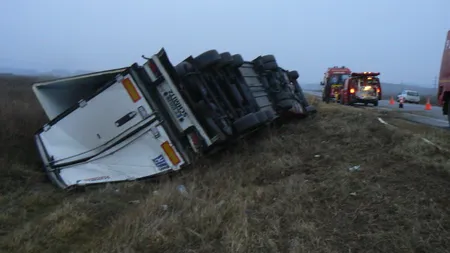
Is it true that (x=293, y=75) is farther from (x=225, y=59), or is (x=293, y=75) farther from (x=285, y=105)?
(x=225, y=59)

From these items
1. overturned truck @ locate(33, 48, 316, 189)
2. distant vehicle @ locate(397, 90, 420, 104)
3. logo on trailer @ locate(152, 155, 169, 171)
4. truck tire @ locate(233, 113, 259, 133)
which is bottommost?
distant vehicle @ locate(397, 90, 420, 104)

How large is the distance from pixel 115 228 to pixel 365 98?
57.5 feet

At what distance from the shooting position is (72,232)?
155 inches

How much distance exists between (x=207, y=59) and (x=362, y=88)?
14302mm

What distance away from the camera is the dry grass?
323 centimetres

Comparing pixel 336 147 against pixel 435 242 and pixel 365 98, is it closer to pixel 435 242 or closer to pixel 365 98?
pixel 435 242

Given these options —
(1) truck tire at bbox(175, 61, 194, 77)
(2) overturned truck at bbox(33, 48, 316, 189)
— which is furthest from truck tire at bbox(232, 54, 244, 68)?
(1) truck tire at bbox(175, 61, 194, 77)

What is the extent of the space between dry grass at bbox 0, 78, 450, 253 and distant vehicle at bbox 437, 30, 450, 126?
3446 mm

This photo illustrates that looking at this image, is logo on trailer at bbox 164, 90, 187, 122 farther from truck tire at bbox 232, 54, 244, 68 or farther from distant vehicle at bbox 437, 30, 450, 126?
distant vehicle at bbox 437, 30, 450, 126

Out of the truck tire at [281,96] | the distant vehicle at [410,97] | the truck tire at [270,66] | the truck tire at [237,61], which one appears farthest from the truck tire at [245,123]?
the distant vehicle at [410,97]

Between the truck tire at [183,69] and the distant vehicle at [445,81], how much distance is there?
5629 millimetres

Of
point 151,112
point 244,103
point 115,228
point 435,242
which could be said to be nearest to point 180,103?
point 151,112

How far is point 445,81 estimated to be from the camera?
8992 mm

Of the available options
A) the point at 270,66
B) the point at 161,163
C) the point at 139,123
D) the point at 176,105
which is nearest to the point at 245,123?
the point at 176,105
